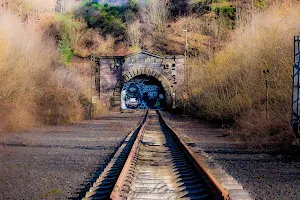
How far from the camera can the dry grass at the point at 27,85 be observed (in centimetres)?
1437

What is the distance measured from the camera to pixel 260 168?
7.11 metres

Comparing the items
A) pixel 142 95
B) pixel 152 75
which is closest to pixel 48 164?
pixel 152 75

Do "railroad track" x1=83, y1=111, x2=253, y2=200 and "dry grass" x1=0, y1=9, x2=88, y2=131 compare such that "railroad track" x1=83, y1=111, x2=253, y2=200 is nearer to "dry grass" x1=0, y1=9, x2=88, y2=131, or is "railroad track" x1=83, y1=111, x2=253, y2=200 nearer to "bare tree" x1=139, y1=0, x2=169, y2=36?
"dry grass" x1=0, y1=9, x2=88, y2=131

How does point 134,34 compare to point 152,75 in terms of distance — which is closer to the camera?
point 152,75

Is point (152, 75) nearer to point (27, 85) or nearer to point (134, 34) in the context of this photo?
point (27, 85)

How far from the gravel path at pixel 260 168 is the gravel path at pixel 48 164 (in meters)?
2.32

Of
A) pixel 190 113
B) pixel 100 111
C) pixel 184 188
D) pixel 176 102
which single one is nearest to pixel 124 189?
pixel 184 188

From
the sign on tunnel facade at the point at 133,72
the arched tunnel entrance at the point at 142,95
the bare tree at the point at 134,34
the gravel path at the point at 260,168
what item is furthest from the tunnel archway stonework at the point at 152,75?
the gravel path at the point at 260,168

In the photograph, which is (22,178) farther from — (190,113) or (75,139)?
(190,113)

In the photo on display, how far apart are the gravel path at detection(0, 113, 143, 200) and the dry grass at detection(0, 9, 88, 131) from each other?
2725mm

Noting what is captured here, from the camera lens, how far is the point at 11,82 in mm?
14648

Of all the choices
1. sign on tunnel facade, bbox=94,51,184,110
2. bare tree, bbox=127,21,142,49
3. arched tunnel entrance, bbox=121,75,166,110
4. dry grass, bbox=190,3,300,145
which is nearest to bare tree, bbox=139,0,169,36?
bare tree, bbox=127,21,142,49

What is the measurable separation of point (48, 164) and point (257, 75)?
9.20 m

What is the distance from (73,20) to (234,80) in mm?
59383
